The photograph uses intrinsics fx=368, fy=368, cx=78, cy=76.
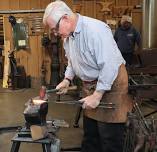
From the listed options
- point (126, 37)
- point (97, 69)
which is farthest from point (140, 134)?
point (126, 37)

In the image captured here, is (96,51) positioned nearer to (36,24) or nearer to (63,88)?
(63,88)

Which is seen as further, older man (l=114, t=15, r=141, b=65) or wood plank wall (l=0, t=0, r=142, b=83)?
wood plank wall (l=0, t=0, r=142, b=83)

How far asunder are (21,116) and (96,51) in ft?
9.29

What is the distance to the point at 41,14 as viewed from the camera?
22.1 feet

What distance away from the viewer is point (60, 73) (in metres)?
6.69

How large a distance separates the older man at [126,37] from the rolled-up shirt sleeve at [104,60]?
420 centimetres

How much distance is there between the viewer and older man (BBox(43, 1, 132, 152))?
203 cm

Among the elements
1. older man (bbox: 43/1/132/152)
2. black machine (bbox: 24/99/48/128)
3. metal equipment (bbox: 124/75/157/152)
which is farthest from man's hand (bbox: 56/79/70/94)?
metal equipment (bbox: 124/75/157/152)

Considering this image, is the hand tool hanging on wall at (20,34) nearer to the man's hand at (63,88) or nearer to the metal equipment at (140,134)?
the man's hand at (63,88)

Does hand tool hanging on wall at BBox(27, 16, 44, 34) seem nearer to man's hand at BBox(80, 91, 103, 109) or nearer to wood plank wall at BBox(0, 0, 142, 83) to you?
wood plank wall at BBox(0, 0, 142, 83)

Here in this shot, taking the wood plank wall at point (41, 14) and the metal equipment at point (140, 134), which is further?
the wood plank wall at point (41, 14)

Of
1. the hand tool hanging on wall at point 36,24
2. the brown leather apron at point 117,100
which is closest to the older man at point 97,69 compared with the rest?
the brown leather apron at point 117,100

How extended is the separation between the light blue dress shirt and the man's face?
0.20 feet

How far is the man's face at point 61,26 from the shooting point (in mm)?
1984
